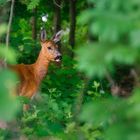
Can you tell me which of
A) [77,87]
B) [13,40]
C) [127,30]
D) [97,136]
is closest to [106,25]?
[127,30]

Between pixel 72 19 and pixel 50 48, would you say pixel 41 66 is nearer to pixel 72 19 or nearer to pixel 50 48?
pixel 50 48

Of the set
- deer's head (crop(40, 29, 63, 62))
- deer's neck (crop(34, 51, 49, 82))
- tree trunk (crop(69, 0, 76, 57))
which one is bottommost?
deer's neck (crop(34, 51, 49, 82))

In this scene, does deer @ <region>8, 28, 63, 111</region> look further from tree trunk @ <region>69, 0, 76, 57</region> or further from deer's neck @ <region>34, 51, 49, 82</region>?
tree trunk @ <region>69, 0, 76, 57</region>

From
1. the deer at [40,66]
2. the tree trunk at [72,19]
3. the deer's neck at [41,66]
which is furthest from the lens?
the tree trunk at [72,19]

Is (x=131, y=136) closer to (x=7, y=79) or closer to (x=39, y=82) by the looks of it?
(x=7, y=79)

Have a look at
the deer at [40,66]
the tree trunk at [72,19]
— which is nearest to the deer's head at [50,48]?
the deer at [40,66]

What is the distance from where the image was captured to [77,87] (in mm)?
10812

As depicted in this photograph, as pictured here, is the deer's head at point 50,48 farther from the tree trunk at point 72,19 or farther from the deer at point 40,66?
the tree trunk at point 72,19

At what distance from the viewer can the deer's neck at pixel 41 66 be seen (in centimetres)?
1198

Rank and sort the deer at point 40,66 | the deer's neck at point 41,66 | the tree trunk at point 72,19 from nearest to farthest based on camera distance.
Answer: the deer at point 40,66
the deer's neck at point 41,66
the tree trunk at point 72,19

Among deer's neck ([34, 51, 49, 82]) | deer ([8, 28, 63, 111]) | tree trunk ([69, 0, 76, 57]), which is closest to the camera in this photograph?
deer ([8, 28, 63, 111])

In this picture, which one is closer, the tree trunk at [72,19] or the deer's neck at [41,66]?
the deer's neck at [41,66]

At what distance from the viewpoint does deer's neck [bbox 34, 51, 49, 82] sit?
12.0 m

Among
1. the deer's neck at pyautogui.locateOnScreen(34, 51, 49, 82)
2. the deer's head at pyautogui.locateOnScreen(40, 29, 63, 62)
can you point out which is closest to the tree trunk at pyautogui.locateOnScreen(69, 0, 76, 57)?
the deer's head at pyautogui.locateOnScreen(40, 29, 63, 62)
